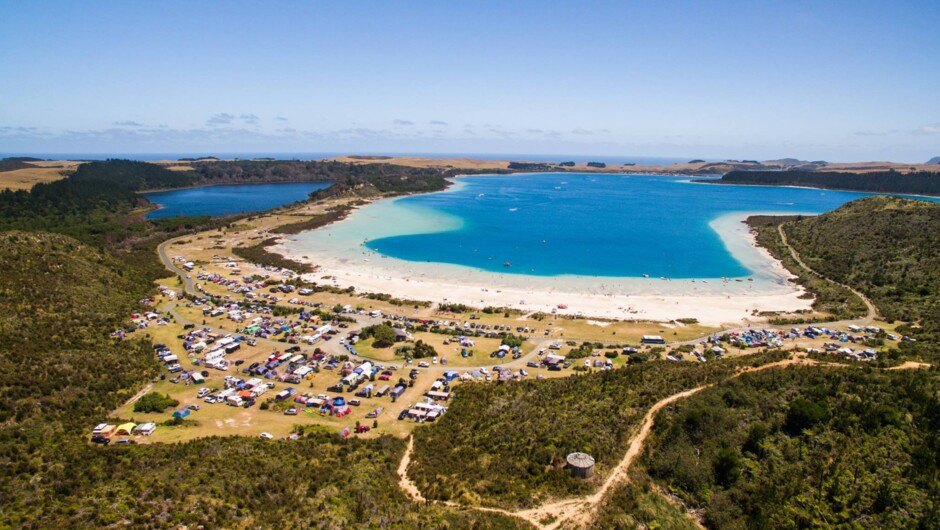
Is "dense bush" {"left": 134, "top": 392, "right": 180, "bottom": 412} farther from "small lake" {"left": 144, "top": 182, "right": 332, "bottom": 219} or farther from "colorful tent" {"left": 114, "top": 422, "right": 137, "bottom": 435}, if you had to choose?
"small lake" {"left": 144, "top": 182, "right": 332, "bottom": 219}

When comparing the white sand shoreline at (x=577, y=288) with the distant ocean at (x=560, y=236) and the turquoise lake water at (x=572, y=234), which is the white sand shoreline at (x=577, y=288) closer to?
the distant ocean at (x=560, y=236)

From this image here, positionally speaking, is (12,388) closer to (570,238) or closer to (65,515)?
(65,515)

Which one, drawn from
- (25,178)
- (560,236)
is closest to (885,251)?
(560,236)

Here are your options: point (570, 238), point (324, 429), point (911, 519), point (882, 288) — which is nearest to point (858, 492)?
point (911, 519)

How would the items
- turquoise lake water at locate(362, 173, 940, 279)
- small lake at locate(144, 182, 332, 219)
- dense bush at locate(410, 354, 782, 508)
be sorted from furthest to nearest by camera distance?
1. small lake at locate(144, 182, 332, 219)
2. turquoise lake water at locate(362, 173, 940, 279)
3. dense bush at locate(410, 354, 782, 508)

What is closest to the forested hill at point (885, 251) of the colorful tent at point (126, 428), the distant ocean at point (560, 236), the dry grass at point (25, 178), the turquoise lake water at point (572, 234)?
the distant ocean at point (560, 236)

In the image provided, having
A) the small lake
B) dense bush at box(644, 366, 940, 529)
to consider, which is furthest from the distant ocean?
dense bush at box(644, 366, 940, 529)

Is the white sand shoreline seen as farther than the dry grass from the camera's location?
No
